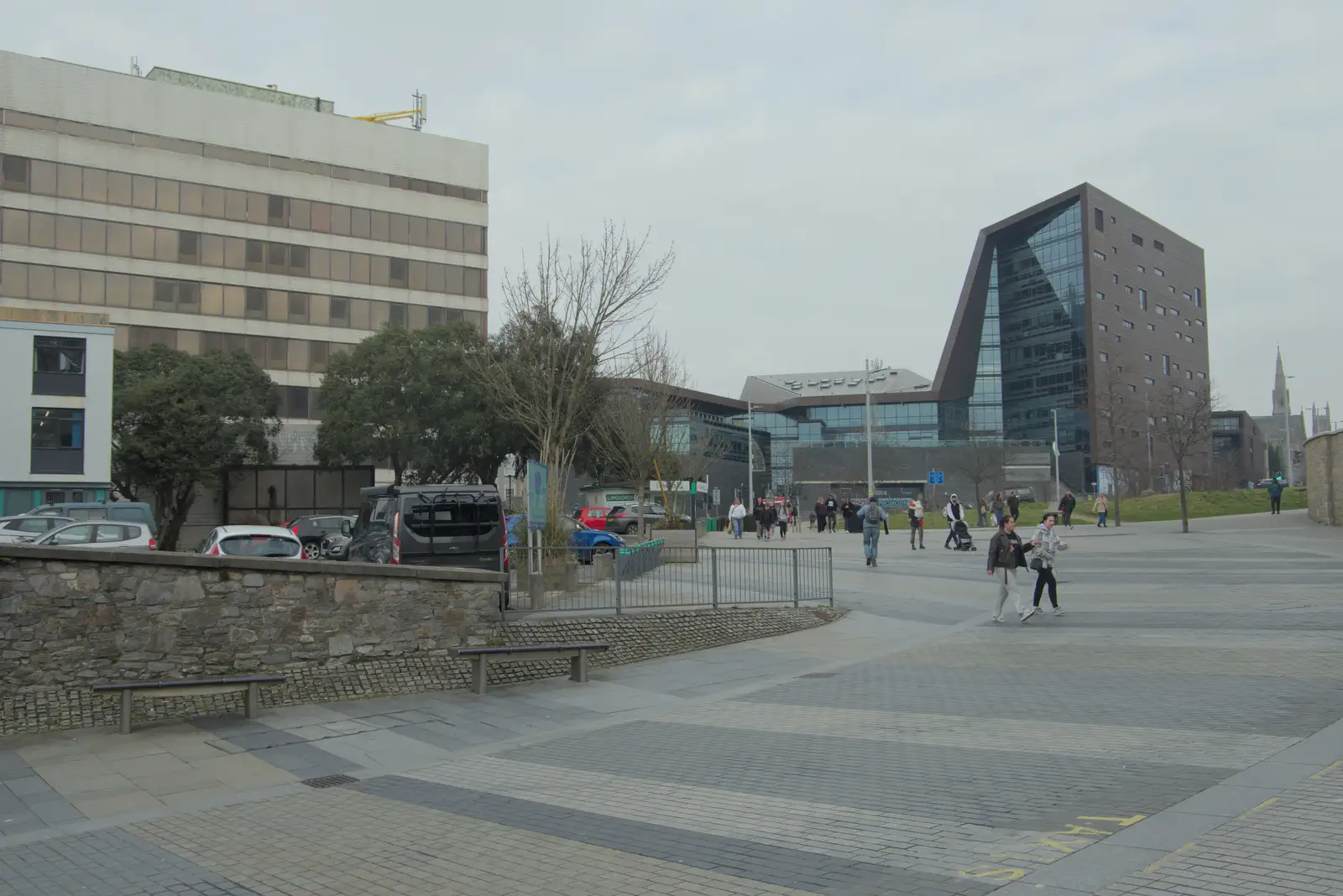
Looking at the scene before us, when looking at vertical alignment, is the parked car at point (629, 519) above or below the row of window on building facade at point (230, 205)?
below

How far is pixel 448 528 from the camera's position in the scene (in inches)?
591

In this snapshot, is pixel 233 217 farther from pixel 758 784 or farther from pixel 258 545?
pixel 758 784

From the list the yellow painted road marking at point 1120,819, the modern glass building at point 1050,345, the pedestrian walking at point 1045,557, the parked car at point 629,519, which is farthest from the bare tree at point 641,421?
the modern glass building at point 1050,345

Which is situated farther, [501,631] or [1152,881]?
[501,631]

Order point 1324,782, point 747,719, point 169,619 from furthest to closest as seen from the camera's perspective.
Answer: point 169,619 → point 747,719 → point 1324,782

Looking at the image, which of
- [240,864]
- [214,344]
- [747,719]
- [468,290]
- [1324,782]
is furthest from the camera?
[468,290]

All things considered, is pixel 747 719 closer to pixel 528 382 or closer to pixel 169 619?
pixel 169 619

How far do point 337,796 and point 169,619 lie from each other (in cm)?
457

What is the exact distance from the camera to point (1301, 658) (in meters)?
11.5

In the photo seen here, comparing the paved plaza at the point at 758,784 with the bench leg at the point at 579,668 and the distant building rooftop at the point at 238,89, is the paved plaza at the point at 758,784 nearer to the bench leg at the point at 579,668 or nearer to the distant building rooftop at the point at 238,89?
the bench leg at the point at 579,668

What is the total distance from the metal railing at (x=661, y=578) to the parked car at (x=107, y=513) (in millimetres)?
12053

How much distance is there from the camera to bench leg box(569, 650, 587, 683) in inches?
484

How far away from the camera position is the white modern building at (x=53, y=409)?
40156 millimetres

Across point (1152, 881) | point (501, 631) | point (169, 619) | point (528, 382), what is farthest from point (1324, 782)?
point (528, 382)
